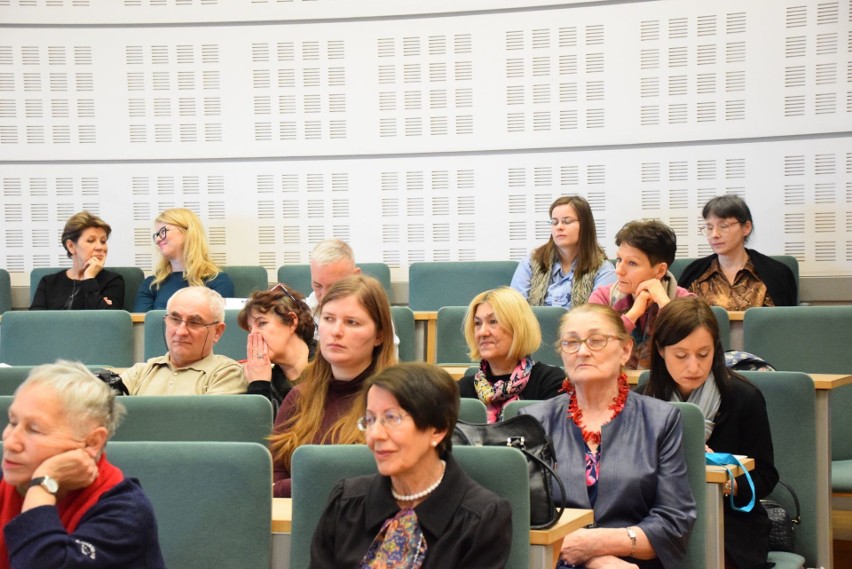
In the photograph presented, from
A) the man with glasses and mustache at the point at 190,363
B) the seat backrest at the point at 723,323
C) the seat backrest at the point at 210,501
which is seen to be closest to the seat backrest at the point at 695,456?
the seat backrest at the point at 210,501

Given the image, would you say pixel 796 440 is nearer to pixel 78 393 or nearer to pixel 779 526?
pixel 779 526

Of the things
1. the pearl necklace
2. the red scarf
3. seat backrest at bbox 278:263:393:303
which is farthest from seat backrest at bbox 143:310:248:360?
the pearl necklace

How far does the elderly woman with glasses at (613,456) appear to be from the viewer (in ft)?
8.59

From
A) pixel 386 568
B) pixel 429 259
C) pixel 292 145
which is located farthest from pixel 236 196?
pixel 386 568

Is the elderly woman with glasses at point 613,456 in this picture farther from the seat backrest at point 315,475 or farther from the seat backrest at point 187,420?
the seat backrest at point 187,420

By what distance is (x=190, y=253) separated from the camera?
5.70 meters

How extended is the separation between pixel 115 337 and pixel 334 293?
200 cm

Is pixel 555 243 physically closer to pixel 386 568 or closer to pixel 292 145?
pixel 292 145

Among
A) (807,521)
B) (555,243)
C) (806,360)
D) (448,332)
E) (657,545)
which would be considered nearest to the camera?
(657,545)

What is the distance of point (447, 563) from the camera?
212 centimetres

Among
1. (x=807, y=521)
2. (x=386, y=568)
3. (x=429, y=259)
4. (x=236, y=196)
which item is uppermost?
(x=236, y=196)

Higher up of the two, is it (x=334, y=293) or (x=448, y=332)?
(x=334, y=293)

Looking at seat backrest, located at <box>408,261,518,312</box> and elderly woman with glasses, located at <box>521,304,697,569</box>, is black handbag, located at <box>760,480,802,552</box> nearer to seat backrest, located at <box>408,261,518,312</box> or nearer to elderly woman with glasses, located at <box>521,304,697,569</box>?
elderly woman with glasses, located at <box>521,304,697,569</box>

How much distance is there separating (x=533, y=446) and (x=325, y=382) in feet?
2.57
